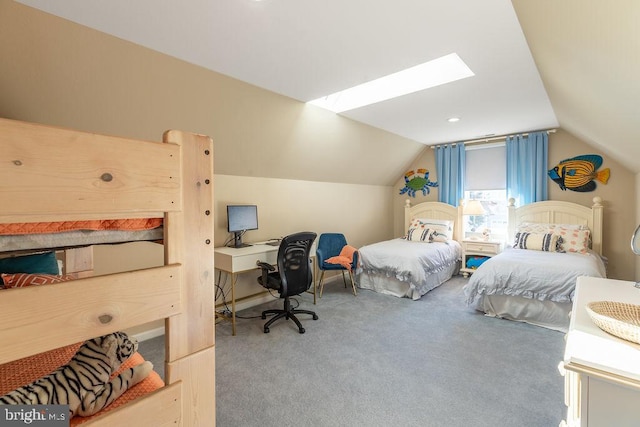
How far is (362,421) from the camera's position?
1.75 m

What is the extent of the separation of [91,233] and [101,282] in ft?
0.51

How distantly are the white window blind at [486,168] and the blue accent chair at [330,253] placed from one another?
255 centimetres

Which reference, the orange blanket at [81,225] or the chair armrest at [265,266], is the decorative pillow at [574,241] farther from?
the orange blanket at [81,225]

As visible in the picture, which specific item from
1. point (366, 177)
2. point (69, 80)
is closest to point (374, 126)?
point (366, 177)

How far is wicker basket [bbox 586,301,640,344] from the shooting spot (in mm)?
1013

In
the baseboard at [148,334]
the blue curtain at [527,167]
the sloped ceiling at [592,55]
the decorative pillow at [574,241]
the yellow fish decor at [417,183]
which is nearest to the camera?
the sloped ceiling at [592,55]

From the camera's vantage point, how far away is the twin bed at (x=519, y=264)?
2998mm

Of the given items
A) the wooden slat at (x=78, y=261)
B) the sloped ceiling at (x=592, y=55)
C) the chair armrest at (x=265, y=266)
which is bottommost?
the chair armrest at (x=265, y=266)

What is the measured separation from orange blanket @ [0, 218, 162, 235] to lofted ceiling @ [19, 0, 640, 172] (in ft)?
4.20

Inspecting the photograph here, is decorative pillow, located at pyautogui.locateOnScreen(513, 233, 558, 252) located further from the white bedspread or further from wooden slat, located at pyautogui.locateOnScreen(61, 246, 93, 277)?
wooden slat, located at pyautogui.locateOnScreen(61, 246, 93, 277)

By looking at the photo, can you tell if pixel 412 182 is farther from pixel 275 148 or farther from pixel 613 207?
pixel 275 148

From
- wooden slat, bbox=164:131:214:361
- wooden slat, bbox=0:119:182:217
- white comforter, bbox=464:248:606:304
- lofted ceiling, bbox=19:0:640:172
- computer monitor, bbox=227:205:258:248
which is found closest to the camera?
wooden slat, bbox=0:119:182:217

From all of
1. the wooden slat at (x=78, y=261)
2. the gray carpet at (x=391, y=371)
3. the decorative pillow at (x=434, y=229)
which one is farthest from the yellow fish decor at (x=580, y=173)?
the wooden slat at (x=78, y=261)

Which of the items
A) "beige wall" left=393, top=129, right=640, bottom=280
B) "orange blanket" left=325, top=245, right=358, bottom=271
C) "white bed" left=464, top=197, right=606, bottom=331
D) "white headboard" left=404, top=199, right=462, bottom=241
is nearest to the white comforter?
"white bed" left=464, top=197, right=606, bottom=331
